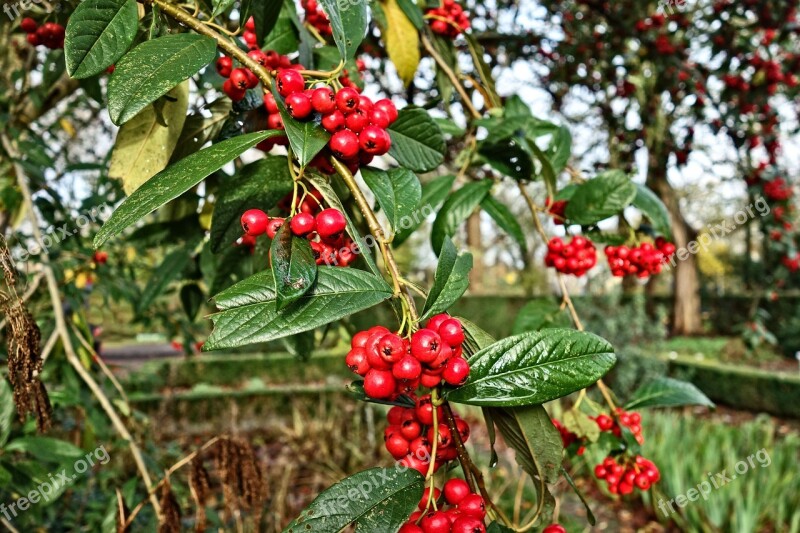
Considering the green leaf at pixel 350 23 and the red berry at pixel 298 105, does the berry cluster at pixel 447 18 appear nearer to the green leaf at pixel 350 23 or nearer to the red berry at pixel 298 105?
the green leaf at pixel 350 23

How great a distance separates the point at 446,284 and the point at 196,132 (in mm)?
490

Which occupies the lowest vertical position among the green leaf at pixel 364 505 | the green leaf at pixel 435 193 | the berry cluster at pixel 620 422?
the berry cluster at pixel 620 422

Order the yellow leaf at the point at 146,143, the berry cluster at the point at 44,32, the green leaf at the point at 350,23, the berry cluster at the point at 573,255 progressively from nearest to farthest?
1. the green leaf at the point at 350,23
2. the yellow leaf at the point at 146,143
3. the berry cluster at the point at 44,32
4. the berry cluster at the point at 573,255

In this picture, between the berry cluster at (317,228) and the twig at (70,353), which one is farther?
the twig at (70,353)

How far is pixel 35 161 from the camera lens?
1811mm

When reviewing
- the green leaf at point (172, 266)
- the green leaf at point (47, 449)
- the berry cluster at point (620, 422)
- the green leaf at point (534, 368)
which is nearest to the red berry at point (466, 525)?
the green leaf at point (534, 368)

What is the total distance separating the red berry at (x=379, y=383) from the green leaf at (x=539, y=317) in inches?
26.1

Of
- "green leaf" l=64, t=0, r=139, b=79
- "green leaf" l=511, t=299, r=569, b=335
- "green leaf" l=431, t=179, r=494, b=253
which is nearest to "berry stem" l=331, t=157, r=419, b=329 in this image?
"green leaf" l=64, t=0, r=139, b=79

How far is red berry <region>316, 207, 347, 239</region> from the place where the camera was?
581mm

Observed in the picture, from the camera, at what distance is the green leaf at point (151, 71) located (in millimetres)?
607

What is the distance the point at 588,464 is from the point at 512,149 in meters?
4.37

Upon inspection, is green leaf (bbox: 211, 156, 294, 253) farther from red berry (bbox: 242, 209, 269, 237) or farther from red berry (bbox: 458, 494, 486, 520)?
red berry (bbox: 458, 494, 486, 520)

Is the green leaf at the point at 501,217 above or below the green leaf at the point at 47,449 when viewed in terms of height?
above

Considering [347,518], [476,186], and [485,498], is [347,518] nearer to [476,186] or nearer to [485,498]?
[485,498]
